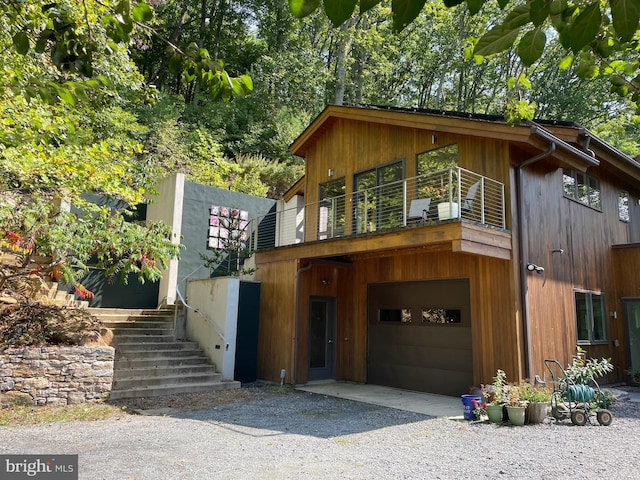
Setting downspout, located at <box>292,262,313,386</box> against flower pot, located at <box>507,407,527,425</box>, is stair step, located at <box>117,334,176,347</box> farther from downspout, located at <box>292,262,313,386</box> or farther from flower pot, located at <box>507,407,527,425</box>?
flower pot, located at <box>507,407,527,425</box>

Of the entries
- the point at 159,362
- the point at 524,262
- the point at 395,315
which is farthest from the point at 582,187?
the point at 159,362

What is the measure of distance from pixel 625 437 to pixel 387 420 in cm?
343

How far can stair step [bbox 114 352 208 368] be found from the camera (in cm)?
978

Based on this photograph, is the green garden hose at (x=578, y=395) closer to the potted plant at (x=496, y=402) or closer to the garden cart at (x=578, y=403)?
the garden cart at (x=578, y=403)

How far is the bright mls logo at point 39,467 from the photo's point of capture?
179 inches

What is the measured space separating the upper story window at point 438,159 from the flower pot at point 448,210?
1.74 m

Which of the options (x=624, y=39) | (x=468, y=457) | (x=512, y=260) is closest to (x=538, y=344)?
(x=512, y=260)

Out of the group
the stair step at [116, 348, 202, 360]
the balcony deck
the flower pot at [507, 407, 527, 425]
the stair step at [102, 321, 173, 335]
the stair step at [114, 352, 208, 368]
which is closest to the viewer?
the flower pot at [507, 407, 527, 425]

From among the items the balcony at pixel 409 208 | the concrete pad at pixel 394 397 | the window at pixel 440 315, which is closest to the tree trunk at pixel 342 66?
the balcony at pixel 409 208

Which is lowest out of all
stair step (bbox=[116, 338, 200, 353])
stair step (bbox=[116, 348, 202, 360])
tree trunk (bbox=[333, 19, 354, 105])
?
stair step (bbox=[116, 348, 202, 360])

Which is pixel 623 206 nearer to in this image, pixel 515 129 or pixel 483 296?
pixel 515 129

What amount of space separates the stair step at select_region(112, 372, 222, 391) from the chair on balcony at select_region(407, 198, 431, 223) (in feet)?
18.9

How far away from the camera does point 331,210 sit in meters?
13.0

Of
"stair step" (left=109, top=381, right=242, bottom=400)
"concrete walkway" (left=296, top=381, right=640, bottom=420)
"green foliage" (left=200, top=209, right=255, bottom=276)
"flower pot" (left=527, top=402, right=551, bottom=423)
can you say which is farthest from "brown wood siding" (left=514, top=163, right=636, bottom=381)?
"green foliage" (left=200, top=209, right=255, bottom=276)
